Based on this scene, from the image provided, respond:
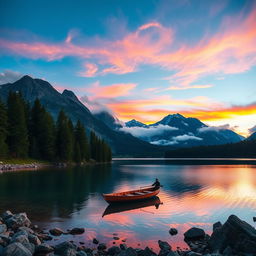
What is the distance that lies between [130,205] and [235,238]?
22444 mm

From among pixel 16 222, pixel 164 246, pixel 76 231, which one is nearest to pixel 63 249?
pixel 76 231

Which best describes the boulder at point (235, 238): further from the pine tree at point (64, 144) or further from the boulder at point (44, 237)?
the pine tree at point (64, 144)

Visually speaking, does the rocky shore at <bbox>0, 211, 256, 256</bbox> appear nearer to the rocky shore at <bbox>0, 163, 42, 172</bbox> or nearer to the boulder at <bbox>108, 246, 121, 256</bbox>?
the boulder at <bbox>108, 246, 121, 256</bbox>

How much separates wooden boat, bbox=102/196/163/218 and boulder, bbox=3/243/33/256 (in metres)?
17.8

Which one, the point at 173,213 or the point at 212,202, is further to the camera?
the point at 212,202

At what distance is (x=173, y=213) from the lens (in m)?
35.8

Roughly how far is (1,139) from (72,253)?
7749cm

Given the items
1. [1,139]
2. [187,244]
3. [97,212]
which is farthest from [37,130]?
[187,244]

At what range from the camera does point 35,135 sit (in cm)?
11775

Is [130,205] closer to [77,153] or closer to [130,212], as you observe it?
[130,212]

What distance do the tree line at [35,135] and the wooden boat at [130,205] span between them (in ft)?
195

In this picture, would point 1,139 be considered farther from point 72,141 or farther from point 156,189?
point 156,189

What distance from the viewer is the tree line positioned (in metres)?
97.8

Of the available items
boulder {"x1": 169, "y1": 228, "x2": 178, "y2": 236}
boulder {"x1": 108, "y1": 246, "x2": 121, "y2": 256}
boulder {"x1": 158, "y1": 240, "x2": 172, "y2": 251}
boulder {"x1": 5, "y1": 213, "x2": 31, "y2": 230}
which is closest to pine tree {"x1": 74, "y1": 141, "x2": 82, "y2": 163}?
boulder {"x1": 5, "y1": 213, "x2": 31, "y2": 230}
